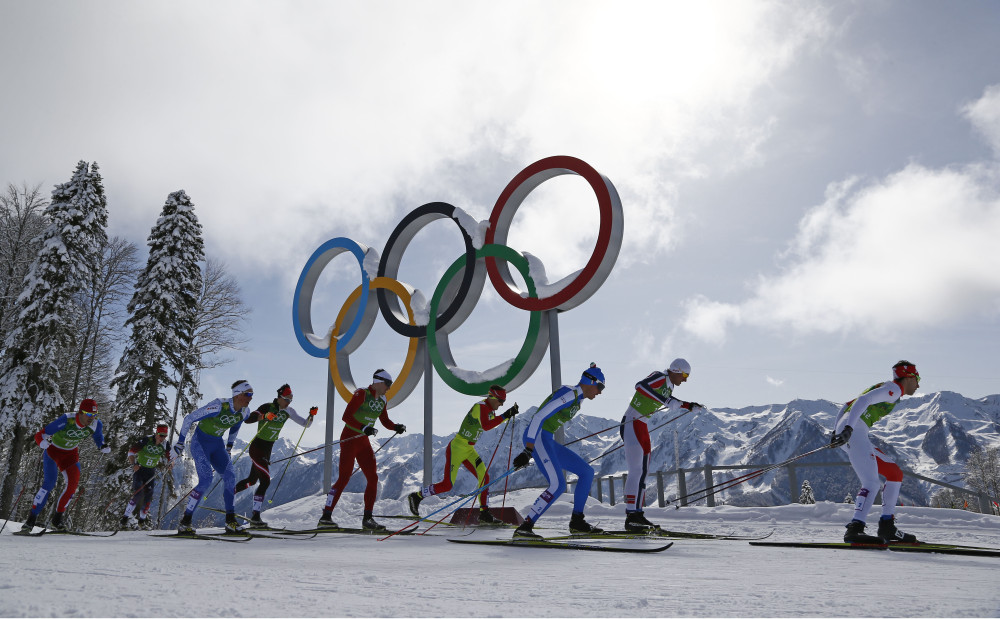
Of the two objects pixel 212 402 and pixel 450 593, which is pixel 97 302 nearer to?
pixel 212 402

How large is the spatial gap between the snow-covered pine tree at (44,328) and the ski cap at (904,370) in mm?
23793

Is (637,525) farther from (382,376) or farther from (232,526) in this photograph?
(232,526)

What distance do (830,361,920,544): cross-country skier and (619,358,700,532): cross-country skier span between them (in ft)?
6.45

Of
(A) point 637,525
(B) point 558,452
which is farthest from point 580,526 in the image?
(B) point 558,452

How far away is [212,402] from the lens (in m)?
9.49

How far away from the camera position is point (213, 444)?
31.1 ft

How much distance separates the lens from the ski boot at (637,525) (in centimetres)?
806

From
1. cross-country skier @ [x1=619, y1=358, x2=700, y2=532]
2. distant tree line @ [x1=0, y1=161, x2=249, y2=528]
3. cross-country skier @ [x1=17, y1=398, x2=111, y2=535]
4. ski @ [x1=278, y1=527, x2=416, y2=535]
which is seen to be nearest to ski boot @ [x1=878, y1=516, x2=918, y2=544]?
cross-country skier @ [x1=619, y1=358, x2=700, y2=532]

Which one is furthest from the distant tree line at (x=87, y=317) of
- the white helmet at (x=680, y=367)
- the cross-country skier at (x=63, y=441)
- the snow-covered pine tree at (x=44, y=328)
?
the white helmet at (x=680, y=367)

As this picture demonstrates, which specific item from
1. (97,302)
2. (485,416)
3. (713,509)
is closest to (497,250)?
(485,416)

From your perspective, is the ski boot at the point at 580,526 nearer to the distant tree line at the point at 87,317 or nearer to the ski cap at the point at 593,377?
the ski cap at the point at 593,377

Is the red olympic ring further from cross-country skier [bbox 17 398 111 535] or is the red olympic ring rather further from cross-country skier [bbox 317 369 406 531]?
cross-country skier [bbox 17 398 111 535]

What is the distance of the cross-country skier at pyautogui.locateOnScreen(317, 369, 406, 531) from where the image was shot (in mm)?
9570

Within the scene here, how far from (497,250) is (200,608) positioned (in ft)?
39.9
